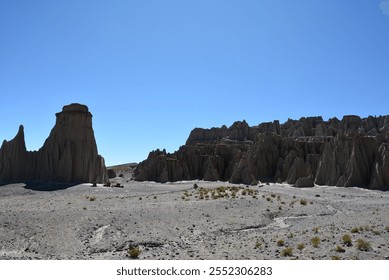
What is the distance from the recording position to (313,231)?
65.4ft

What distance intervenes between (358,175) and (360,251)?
37748mm

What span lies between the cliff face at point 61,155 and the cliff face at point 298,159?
2230cm

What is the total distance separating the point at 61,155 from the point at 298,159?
37.5 meters

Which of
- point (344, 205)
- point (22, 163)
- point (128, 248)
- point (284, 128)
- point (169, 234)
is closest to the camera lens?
point (128, 248)

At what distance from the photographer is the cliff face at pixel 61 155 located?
47844 millimetres

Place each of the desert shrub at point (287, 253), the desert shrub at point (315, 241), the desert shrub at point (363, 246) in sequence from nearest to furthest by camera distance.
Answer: the desert shrub at point (287, 253)
the desert shrub at point (363, 246)
the desert shrub at point (315, 241)

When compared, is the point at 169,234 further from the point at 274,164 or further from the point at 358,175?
the point at 274,164

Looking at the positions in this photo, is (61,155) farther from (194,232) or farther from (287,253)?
(287,253)

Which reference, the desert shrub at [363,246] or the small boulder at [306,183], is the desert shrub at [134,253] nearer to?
the desert shrub at [363,246]

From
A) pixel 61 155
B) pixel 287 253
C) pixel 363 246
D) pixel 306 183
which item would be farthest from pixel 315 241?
pixel 61 155

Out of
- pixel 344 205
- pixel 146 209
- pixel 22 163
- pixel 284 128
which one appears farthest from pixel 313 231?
pixel 284 128

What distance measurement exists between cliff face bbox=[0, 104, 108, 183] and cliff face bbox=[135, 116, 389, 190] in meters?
22.3

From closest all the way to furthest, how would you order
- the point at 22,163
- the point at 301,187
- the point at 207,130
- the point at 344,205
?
the point at 344,205 < the point at 22,163 < the point at 301,187 < the point at 207,130

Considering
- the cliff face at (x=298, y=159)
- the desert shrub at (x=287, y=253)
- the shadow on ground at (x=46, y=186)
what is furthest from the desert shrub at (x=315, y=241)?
the cliff face at (x=298, y=159)
